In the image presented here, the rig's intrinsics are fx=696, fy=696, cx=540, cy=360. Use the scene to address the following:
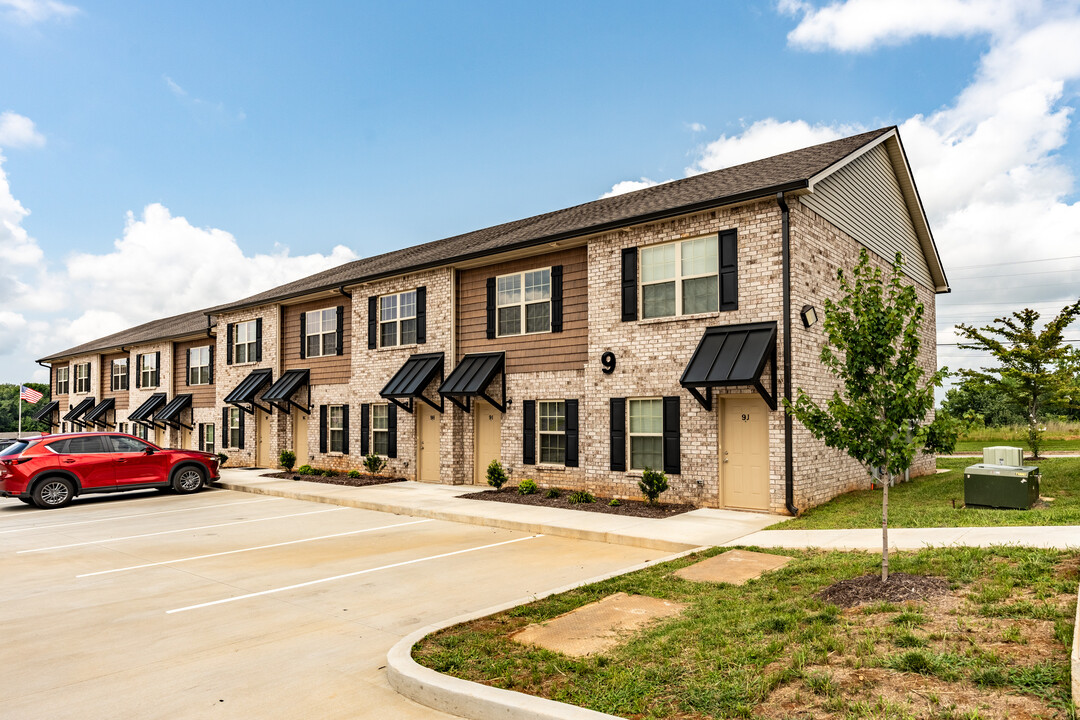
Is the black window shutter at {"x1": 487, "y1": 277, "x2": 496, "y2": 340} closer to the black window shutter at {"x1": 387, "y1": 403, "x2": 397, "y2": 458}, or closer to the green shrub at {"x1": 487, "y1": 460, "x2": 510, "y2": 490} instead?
the green shrub at {"x1": 487, "y1": 460, "x2": 510, "y2": 490}

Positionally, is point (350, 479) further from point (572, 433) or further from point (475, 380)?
point (572, 433)

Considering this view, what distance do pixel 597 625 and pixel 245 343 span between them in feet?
80.1

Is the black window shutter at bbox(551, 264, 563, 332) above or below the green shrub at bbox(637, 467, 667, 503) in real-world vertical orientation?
above

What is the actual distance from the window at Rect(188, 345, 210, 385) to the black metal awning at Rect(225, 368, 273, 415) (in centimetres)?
434

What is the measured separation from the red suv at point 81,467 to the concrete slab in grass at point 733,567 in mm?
15759

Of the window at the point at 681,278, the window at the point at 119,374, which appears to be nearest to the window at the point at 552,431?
the window at the point at 681,278

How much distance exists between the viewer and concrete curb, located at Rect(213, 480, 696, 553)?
10367mm

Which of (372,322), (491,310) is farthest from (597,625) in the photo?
(372,322)

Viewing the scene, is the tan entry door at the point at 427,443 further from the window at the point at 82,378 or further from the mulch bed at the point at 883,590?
the window at the point at 82,378

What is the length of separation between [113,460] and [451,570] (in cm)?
1315

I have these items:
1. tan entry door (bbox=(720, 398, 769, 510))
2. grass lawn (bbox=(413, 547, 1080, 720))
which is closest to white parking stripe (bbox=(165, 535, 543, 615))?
grass lawn (bbox=(413, 547, 1080, 720))

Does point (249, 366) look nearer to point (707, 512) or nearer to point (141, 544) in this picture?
point (141, 544)

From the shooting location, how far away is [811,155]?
15.8 meters

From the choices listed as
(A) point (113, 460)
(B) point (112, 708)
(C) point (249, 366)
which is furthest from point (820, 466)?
(C) point (249, 366)
